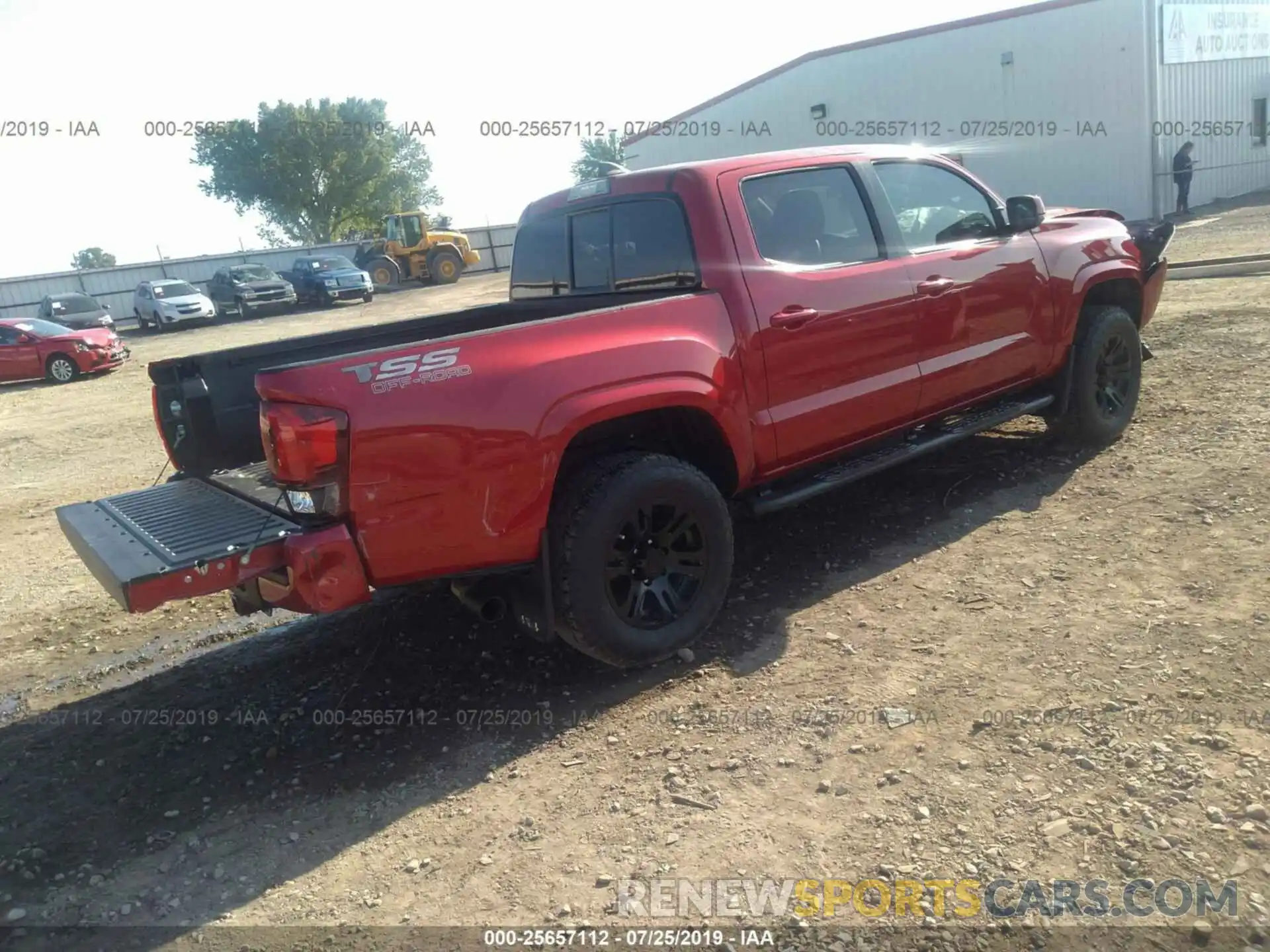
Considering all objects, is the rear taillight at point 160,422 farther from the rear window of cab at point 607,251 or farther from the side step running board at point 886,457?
the side step running board at point 886,457

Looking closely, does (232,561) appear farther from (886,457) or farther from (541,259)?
(886,457)

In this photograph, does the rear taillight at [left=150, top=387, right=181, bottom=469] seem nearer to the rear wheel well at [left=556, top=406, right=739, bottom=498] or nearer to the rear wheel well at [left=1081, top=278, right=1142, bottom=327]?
the rear wheel well at [left=556, top=406, right=739, bottom=498]

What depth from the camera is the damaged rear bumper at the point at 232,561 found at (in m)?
2.96

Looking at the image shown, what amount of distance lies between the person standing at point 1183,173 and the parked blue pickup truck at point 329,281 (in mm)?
21969

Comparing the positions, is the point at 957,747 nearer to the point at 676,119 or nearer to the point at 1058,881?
the point at 1058,881

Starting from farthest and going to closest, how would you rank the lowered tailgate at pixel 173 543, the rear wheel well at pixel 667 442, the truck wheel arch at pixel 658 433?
the rear wheel well at pixel 667 442, the truck wheel arch at pixel 658 433, the lowered tailgate at pixel 173 543

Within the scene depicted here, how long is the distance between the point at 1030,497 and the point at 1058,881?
308 cm

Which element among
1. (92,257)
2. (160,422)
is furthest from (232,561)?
(92,257)

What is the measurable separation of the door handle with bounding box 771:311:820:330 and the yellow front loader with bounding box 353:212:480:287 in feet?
99.4

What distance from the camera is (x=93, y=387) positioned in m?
16.2

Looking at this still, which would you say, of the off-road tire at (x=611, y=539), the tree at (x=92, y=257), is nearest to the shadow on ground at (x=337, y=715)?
the off-road tire at (x=611, y=539)

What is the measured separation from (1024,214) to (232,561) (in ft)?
14.0

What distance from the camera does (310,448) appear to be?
2.97 meters

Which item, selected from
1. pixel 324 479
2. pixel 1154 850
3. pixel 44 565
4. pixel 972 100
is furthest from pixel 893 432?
pixel 972 100
